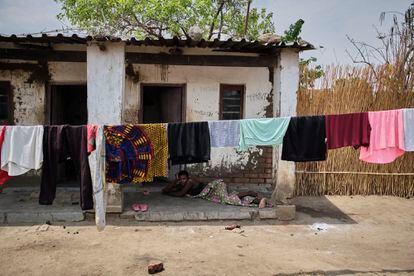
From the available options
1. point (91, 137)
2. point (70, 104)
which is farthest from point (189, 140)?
point (70, 104)

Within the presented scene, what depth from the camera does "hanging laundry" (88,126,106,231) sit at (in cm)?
473

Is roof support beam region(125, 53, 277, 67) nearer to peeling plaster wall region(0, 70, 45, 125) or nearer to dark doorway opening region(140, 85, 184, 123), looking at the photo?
dark doorway opening region(140, 85, 184, 123)

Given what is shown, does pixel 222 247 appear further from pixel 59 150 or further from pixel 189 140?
pixel 59 150

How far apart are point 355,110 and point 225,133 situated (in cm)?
421

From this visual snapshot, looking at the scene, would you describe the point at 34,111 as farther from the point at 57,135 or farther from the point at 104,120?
the point at 57,135

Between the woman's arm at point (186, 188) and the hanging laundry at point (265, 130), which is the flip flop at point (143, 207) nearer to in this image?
the woman's arm at point (186, 188)

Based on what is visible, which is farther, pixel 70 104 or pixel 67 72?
pixel 70 104

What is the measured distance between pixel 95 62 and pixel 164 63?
1519 mm

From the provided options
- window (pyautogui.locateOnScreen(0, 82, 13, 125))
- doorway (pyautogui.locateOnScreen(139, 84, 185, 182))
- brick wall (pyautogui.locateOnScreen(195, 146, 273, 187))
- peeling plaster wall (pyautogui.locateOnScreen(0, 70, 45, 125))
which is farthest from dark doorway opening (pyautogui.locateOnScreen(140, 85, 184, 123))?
window (pyautogui.locateOnScreen(0, 82, 13, 125))

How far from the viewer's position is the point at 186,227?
255 inches

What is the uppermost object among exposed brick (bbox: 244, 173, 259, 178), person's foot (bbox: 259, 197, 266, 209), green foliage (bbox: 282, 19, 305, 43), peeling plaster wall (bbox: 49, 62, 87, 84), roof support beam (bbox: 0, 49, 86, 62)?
green foliage (bbox: 282, 19, 305, 43)

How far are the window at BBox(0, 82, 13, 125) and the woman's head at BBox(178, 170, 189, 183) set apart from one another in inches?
143

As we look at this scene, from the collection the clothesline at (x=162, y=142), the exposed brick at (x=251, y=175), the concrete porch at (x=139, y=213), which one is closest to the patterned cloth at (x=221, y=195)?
the concrete porch at (x=139, y=213)

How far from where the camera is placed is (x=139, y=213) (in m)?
6.77
